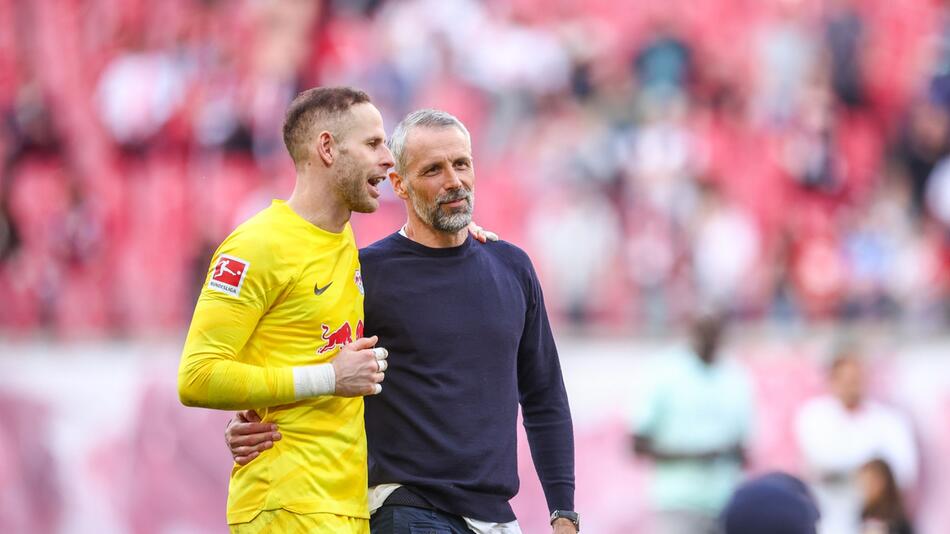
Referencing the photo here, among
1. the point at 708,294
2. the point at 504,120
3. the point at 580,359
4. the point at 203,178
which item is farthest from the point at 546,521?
the point at 203,178

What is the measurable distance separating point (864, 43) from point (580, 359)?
3499 millimetres

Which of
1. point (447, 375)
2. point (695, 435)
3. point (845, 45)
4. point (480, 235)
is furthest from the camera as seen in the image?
point (845, 45)

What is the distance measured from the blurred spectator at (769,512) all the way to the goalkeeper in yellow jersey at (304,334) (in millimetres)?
1337

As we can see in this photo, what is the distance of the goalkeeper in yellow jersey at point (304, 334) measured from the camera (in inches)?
156

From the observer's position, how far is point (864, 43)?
37.9 ft

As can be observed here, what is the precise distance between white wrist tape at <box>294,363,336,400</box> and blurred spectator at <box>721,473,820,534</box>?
1.33 meters

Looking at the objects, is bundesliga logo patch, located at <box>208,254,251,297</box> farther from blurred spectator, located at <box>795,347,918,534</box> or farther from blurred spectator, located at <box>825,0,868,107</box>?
blurred spectator, located at <box>825,0,868,107</box>

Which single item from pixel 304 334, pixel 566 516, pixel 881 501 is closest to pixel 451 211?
pixel 304 334

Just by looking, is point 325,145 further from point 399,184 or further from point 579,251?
point 579,251

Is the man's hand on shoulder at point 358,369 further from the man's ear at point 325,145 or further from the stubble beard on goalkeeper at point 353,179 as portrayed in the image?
the man's ear at point 325,145

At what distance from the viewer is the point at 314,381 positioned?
13.1 feet

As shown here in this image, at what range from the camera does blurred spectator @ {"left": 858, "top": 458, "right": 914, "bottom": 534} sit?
7.60 metres

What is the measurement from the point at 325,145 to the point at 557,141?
7.38 meters

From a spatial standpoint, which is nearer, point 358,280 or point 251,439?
point 251,439
